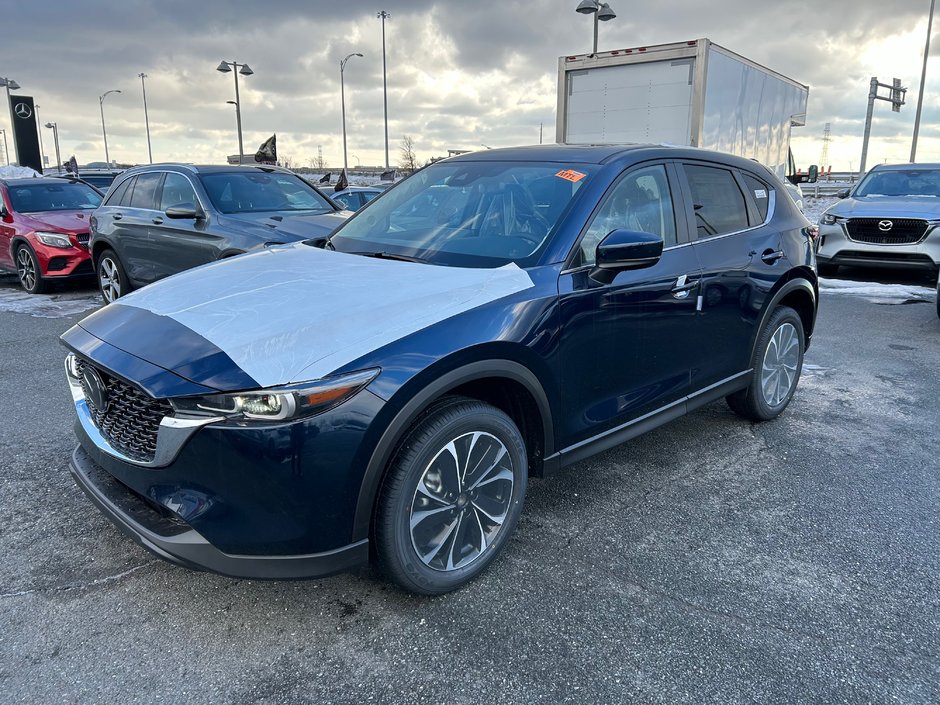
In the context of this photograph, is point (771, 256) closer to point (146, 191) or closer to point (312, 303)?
point (312, 303)

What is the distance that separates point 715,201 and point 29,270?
985cm

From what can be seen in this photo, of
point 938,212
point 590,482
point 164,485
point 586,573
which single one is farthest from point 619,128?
point 164,485

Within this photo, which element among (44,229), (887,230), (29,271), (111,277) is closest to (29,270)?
(29,271)

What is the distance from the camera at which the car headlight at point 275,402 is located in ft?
7.48

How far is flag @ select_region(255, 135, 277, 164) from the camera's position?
59.5ft

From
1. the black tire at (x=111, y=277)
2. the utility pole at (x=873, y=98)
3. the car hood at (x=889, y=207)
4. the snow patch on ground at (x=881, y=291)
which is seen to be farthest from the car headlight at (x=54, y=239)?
the utility pole at (x=873, y=98)

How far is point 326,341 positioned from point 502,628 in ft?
4.11

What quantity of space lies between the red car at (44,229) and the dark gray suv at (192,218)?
1.11 meters

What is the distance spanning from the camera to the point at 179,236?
25.1 feet

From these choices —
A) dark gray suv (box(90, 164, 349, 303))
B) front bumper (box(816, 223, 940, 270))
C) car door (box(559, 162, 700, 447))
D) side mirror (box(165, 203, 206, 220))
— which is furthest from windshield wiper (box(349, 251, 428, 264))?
front bumper (box(816, 223, 940, 270))

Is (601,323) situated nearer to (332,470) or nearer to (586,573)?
(586,573)

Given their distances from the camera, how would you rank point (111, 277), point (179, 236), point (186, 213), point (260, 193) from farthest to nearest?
point (111, 277) → point (260, 193) → point (179, 236) → point (186, 213)

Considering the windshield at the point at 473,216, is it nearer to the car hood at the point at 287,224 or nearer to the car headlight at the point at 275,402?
the car headlight at the point at 275,402

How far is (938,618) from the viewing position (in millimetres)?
2730
